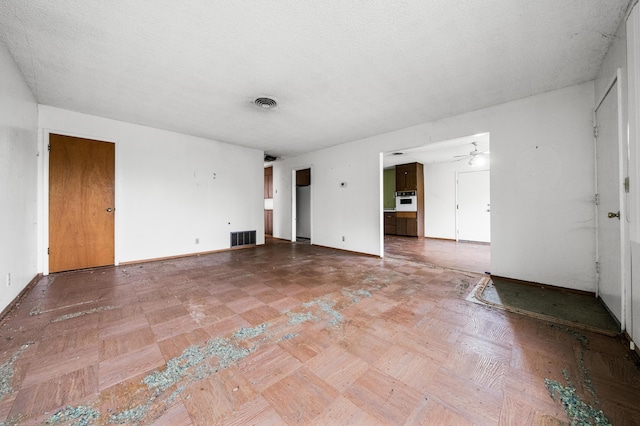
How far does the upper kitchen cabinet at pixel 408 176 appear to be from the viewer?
298 inches

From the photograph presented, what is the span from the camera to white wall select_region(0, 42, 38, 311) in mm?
2248

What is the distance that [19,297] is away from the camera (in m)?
2.65

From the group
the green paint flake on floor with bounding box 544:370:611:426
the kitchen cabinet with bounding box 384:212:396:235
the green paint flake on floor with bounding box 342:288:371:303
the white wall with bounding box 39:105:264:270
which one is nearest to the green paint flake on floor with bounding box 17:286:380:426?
the green paint flake on floor with bounding box 342:288:371:303

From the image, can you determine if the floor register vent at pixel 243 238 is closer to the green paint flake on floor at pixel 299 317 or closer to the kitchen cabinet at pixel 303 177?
the kitchen cabinet at pixel 303 177

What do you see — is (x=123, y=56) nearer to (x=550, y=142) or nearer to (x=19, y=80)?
(x=19, y=80)

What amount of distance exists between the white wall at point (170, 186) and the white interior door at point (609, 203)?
239 inches

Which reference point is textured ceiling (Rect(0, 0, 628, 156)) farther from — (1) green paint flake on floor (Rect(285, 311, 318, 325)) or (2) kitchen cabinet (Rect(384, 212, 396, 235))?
(2) kitchen cabinet (Rect(384, 212, 396, 235))

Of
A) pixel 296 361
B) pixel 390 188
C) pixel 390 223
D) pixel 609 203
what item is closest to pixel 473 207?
pixel 390 223

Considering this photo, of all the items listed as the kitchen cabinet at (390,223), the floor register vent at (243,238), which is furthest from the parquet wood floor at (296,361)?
the kitchen cabinet at (390,223)

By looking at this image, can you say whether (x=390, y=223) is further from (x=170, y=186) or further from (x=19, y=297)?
(x=19, y=297)

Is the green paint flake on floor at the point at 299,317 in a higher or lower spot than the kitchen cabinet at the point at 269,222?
lower

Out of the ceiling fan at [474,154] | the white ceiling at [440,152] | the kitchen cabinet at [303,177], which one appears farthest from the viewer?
the kitchen cabinet at [303,177]

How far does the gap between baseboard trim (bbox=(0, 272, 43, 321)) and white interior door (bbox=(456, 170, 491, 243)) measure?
29.1 ft

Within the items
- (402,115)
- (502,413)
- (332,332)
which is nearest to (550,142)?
(402,115)
